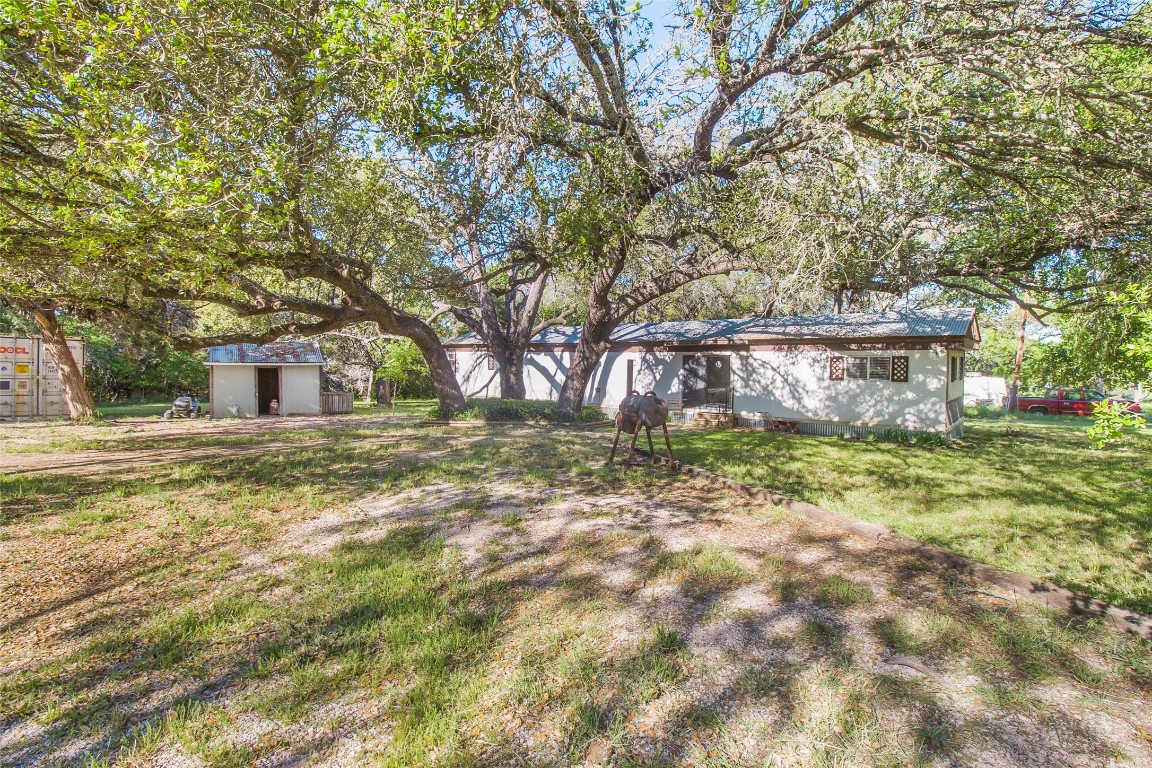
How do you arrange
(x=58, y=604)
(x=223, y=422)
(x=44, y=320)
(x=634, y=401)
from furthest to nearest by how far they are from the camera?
1. (x=223, y=422)
2. (x=44, y=320)
3. (x=634, y=401)
4. (x=58, y=604)

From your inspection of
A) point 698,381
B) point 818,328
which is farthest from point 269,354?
point 818,328

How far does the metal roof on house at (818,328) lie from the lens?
13156 millimetres

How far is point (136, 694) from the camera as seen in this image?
287 centimetres

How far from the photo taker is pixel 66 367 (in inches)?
622

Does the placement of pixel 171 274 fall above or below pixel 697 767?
above

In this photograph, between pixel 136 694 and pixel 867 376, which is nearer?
pixel 136 694

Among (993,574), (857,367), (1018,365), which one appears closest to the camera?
(993,574)

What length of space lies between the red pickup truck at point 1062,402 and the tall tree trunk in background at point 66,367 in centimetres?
3667

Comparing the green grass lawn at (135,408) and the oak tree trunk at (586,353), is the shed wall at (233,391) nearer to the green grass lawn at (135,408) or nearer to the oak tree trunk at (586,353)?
the green grass lawn at (135,408)

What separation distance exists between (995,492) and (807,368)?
7.40 metres

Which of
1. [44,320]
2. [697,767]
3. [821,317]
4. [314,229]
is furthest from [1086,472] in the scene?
[44,320]

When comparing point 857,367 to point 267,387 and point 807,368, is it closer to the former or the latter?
point 807,368

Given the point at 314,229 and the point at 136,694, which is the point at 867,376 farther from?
the point at 136,694

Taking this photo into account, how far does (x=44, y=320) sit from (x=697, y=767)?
66.5 feet
